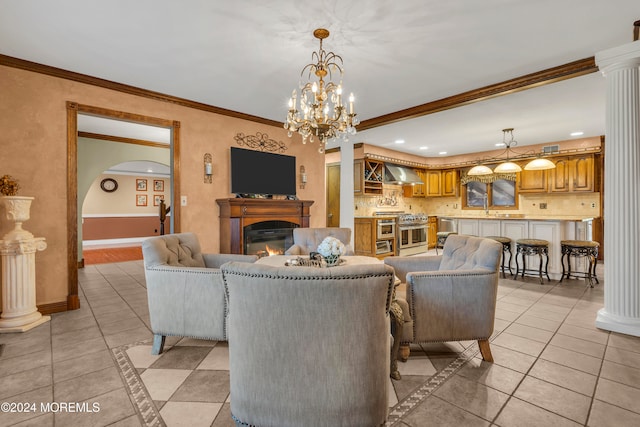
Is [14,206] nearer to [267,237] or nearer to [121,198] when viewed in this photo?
[267,237]

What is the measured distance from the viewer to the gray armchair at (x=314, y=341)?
1.13 metres

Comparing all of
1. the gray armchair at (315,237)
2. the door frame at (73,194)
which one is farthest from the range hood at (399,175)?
the door frame at (73,194)

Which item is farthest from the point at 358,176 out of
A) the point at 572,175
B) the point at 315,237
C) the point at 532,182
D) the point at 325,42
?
the point at 572,175

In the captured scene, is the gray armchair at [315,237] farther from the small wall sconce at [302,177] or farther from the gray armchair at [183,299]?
the small wall sconce at [302,177]

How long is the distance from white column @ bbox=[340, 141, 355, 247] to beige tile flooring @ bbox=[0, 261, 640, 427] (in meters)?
3.59

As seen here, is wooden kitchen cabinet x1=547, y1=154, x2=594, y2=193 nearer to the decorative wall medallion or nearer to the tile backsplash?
the tile backsplash

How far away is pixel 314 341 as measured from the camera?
3.78ft

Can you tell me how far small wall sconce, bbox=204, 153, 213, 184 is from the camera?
448 centimetres

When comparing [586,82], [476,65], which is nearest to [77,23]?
[476,65]

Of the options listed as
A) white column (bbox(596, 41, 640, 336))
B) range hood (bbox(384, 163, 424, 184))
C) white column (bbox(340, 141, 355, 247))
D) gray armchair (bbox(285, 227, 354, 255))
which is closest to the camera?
white column (bbox(596, 41, 640, 336))

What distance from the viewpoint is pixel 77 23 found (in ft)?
8.26

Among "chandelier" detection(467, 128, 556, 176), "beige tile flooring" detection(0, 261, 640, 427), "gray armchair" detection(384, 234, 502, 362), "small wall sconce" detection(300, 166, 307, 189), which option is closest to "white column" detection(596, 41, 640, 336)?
"beige tile flooring" detection(0, 261, 640, 427)

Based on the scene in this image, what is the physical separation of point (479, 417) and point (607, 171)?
2.84 meters

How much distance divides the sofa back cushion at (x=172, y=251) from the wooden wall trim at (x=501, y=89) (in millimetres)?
3636
